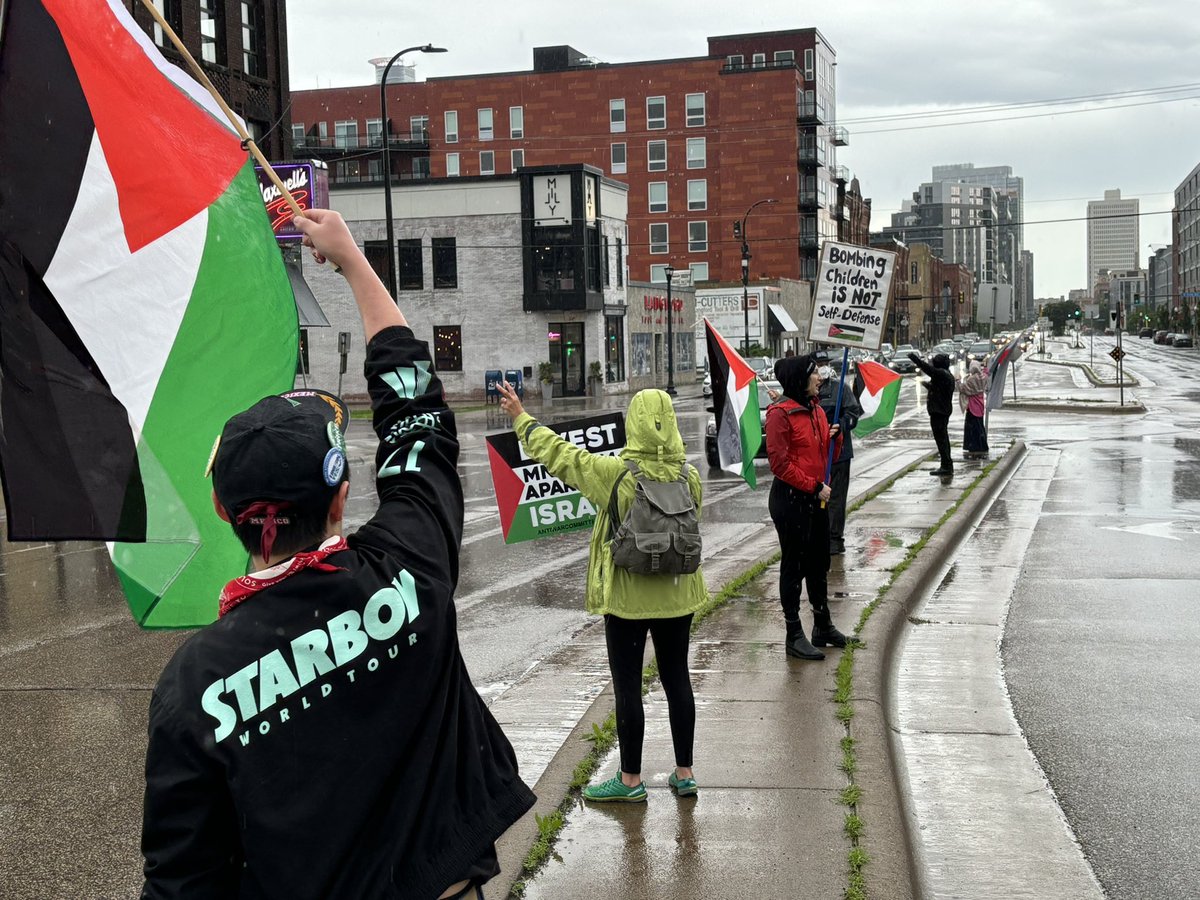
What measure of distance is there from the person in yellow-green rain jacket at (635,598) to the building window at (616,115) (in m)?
78.4

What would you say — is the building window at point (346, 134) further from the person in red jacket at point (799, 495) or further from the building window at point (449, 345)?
the person in red jacket at point (799, 495)

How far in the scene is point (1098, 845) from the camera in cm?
557

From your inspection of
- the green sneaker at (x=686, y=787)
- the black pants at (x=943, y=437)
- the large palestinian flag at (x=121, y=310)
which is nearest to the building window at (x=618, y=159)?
the black pants at (x=943, y=437)

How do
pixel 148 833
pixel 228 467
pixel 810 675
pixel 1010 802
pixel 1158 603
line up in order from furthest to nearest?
1. pixel 1158 603
2. pixel 810 675
3. pixel 1010 802
4. pixel 228 467
5. pixel 148 833

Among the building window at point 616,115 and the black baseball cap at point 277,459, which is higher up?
the building window at point 616,115

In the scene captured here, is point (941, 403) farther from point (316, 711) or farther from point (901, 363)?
point (901, 363)

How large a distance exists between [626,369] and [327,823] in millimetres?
55421

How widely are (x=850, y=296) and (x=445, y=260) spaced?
42.0 m

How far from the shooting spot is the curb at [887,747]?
500 cm

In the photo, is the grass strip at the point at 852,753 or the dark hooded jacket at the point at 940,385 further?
the dark hooded jacket at the point at 940,385

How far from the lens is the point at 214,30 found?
1356 inches

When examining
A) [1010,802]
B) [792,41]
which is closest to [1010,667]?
[1010,802]

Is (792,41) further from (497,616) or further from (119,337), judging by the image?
(119,337)

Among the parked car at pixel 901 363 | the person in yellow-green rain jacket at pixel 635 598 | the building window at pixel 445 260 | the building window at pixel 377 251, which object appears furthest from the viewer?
the parked car at pixel 901 363
